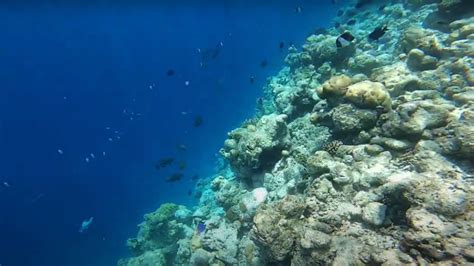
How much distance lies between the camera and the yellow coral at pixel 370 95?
5668 mm

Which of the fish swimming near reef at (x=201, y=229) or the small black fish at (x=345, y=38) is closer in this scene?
the small black fish at (x=345, y=38)

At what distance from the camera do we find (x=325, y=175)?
5547 millimetres

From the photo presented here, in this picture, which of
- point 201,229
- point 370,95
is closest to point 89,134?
point 201,229

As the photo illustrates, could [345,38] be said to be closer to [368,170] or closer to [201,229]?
[368,170]

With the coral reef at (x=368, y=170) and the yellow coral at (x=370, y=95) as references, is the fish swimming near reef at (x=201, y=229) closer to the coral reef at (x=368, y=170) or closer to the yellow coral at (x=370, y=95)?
the coral reef at (x=368, y=170)

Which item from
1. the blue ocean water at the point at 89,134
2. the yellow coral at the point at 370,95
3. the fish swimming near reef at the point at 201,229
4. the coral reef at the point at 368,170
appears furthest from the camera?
the blue ocean water at the point at 89,134

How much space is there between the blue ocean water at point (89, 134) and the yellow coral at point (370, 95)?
1202 cm

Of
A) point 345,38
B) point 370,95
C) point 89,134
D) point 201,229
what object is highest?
point 89,134

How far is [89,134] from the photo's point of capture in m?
62.8

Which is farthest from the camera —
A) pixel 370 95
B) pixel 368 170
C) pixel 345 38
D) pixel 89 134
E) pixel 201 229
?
pixel 89 134

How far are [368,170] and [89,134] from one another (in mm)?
64418

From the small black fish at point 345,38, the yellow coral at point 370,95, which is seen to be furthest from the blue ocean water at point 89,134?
the yellow coral at point 370,95

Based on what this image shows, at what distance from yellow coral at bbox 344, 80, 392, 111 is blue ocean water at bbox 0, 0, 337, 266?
473 inches

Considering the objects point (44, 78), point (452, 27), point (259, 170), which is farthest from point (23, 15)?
point (44, 78)
